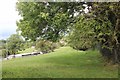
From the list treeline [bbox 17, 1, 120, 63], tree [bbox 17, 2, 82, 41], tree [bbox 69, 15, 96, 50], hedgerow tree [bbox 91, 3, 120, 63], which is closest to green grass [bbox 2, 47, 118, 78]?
treeline [bbox 17, 1, 120, 63]

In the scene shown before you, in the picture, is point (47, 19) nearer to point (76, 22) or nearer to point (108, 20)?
point (76, 22)

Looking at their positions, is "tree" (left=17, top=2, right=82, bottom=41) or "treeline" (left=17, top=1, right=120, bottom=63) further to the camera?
"tree" (left=17, top=2, right=82, bottom=41)

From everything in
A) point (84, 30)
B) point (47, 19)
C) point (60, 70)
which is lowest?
point (60, 70)

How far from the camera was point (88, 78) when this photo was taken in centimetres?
1531

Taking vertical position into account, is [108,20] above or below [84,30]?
above

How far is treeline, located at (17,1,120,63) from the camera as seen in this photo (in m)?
18.0

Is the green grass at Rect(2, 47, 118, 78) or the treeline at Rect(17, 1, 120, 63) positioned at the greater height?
the treeline at Rect(17, 1, 120, 63)

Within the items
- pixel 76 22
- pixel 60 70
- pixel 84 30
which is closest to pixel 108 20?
pixel 84 30

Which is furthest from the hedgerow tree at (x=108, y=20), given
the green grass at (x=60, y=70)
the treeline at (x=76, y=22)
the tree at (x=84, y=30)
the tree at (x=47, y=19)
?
the tree at (x=47, y=19)

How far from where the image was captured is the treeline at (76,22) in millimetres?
17956

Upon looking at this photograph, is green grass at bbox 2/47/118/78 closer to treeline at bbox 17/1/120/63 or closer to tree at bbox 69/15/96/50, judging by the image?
treeline at bbox 17/1/120/63

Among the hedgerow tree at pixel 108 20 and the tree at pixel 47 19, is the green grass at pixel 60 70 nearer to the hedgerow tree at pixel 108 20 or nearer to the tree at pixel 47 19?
the hedgerow tree at pixel 108 20

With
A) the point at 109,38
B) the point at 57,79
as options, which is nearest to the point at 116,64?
the point at 109,38

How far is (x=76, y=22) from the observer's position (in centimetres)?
1983
